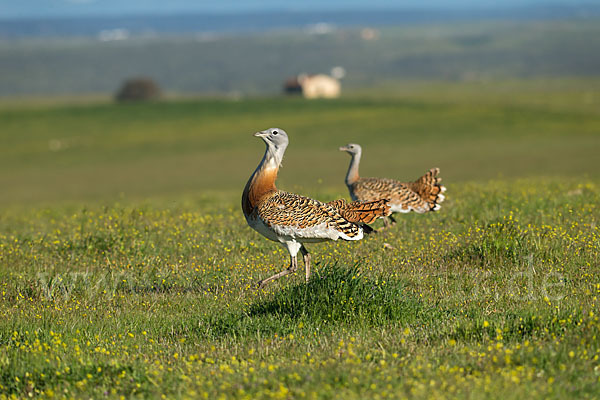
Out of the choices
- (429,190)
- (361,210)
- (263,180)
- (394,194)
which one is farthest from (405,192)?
(263,180)

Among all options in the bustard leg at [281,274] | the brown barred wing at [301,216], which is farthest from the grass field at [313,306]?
the brown barred wing at [301,216]

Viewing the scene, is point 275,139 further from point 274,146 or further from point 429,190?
point 429,190

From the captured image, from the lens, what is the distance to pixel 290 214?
899 cm

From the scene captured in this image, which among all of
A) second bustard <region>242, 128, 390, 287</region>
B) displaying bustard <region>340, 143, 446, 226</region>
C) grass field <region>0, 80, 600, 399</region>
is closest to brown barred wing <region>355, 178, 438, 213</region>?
displaying bustard <region>340, 143, 446, 226</region>

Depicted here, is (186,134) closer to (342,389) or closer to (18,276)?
(18,276)

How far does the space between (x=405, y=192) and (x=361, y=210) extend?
3.86 m

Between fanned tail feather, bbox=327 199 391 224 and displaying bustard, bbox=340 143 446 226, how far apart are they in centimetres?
334

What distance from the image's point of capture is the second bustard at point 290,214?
8.99 m

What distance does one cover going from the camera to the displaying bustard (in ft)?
43.5

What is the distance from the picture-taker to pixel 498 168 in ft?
135

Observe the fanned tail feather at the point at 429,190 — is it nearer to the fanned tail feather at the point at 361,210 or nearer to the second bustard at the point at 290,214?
the fanned tail feather at the point at 361,210

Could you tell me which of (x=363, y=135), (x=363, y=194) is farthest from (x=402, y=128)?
(x=363, y=194)

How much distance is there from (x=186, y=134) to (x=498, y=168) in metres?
40.8

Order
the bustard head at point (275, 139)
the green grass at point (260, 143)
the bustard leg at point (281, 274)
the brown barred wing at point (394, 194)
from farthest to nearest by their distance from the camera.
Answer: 1. the green grass at point (260, 143)
2. the brown barred wing at point (394, 194)
3. the bustard head at point (275, 139)
4. the bustard leg at point (281, 274)
